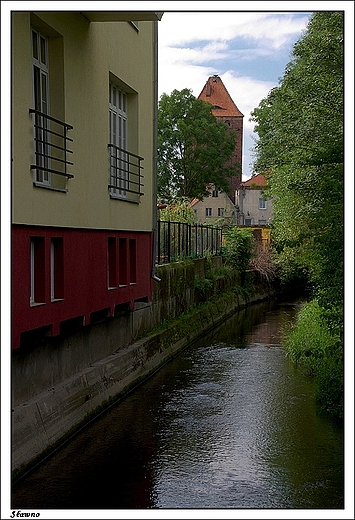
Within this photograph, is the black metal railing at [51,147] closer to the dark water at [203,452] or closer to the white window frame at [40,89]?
the white window frame at [40,89]

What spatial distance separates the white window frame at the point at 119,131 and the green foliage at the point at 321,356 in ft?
14.7

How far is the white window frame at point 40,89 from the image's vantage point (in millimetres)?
10461

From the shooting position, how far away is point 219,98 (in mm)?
73688

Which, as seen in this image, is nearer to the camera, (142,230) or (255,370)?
(142,230)

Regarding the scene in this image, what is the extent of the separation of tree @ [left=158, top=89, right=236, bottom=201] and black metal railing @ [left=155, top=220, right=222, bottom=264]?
2188 cm

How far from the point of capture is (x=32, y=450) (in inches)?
398

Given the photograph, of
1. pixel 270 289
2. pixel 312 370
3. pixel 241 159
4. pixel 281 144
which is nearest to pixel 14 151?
pixel 312 370

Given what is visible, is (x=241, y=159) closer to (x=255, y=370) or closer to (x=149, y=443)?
(x=255, y=370)

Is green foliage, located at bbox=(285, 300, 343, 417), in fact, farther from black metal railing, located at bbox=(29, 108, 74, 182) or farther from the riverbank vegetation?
black metal railing, located at bbox=(29, 108, 74, 182)

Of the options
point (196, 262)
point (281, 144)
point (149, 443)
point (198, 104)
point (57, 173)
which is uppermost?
point (198, 104)

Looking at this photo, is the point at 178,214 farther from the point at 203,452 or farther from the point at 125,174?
the point at 203,452

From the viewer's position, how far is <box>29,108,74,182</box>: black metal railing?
10414 millimetres

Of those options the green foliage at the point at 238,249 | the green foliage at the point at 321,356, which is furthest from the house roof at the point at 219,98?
the green foliage at the point at 321,356

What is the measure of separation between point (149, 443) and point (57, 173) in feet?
14.6
